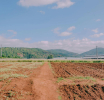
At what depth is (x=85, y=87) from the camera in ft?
25.3

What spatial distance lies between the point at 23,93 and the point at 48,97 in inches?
67.4

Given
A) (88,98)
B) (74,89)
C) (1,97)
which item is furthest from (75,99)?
(1,97)

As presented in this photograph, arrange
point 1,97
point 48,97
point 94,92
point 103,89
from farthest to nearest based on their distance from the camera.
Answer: point 103,89, point 94,92, point 48,97, point 1,97

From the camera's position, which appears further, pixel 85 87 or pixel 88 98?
pixel 85 87

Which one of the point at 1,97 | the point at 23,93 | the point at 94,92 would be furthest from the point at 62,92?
the point at 1,97

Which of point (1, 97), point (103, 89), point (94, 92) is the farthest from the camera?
point (103, 89)

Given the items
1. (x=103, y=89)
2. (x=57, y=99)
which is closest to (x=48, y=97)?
(x=57, y=99)

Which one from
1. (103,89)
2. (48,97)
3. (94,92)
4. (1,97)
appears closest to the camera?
(1,97)

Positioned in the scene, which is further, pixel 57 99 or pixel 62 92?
pixel 62 92

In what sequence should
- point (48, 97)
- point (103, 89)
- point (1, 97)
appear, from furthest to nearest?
point (103, 89), point (48, 97), point (1, 97)

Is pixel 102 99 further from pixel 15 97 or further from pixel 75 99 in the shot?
pixel 15 97

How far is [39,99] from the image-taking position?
5941mm

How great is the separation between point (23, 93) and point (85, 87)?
15.3ft

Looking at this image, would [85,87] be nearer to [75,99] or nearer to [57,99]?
[75,99]
